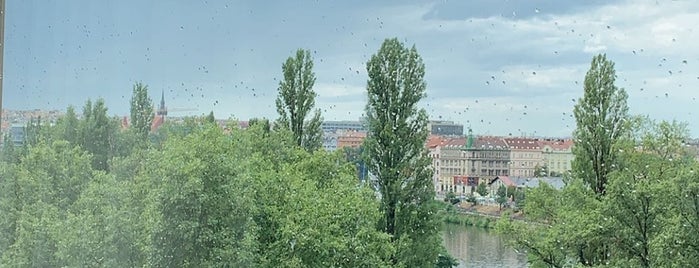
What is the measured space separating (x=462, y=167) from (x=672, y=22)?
0.98 m

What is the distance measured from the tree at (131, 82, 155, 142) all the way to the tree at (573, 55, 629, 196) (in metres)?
1.67

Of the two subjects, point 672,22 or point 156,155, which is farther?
point 672,22

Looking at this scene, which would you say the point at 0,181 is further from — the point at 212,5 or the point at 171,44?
the point at 212,5

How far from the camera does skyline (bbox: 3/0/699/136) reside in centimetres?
267

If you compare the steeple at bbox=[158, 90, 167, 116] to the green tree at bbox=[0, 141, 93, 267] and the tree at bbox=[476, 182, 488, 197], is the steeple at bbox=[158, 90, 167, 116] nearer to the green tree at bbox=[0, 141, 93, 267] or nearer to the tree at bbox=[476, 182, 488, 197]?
the green tree at bbox=[0, 141, 93, 267]

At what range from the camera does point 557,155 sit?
122 inches

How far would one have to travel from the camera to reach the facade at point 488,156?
120 inches

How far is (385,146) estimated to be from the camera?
320cm

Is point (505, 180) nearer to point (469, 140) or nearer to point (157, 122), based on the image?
point (469, 140)

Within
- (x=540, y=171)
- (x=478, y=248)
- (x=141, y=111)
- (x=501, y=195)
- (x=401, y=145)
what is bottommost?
(x=478, y=248)

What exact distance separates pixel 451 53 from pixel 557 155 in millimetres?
598

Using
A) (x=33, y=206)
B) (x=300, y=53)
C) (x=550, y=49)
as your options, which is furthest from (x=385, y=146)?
(x=33, y=206)

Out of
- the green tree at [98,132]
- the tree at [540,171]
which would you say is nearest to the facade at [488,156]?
the tree at [540,171]

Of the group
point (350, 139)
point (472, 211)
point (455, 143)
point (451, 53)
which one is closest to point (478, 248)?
point (472, 211)
